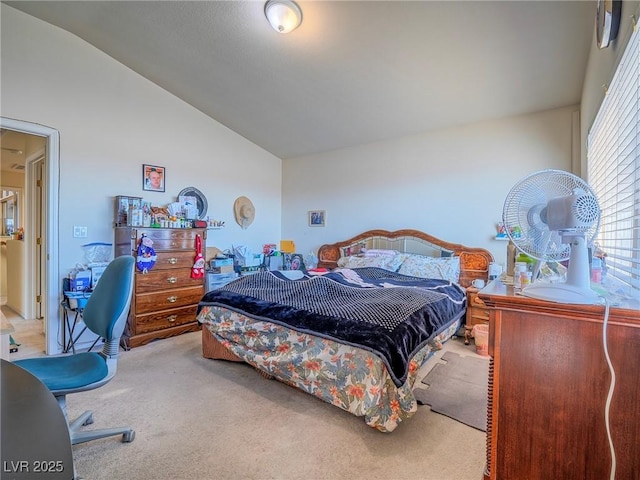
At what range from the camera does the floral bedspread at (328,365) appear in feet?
5.69

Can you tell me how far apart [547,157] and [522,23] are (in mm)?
1571

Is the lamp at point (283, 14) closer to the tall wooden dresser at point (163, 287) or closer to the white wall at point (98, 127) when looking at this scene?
the white wall at point (98, 127)

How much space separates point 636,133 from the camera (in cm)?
117

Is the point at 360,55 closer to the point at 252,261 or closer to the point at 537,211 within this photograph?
the point at 537,211

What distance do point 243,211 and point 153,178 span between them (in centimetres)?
133

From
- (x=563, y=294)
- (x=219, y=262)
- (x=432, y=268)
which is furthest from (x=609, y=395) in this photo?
(x=219, y=262)

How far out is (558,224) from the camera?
1.03 meters

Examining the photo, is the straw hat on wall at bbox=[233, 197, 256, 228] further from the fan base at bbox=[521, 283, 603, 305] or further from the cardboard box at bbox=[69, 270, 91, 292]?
the fan base at bbox=[521, 283, 603, 305]

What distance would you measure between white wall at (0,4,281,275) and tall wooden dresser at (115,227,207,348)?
1.61ft

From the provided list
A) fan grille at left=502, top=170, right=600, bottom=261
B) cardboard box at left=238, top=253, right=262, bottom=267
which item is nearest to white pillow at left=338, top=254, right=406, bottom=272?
cardboard box at left=238, top=253, right=262, bottom=267

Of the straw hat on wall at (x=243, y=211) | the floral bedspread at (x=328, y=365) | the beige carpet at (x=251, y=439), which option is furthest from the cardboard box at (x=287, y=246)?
the beige carpet at (x=251, y=439)

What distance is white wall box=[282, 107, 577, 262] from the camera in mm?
3352

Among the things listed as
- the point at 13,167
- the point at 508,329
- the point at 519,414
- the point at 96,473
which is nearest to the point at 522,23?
the point at 508,329

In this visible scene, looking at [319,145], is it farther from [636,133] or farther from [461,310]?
[636,133]
